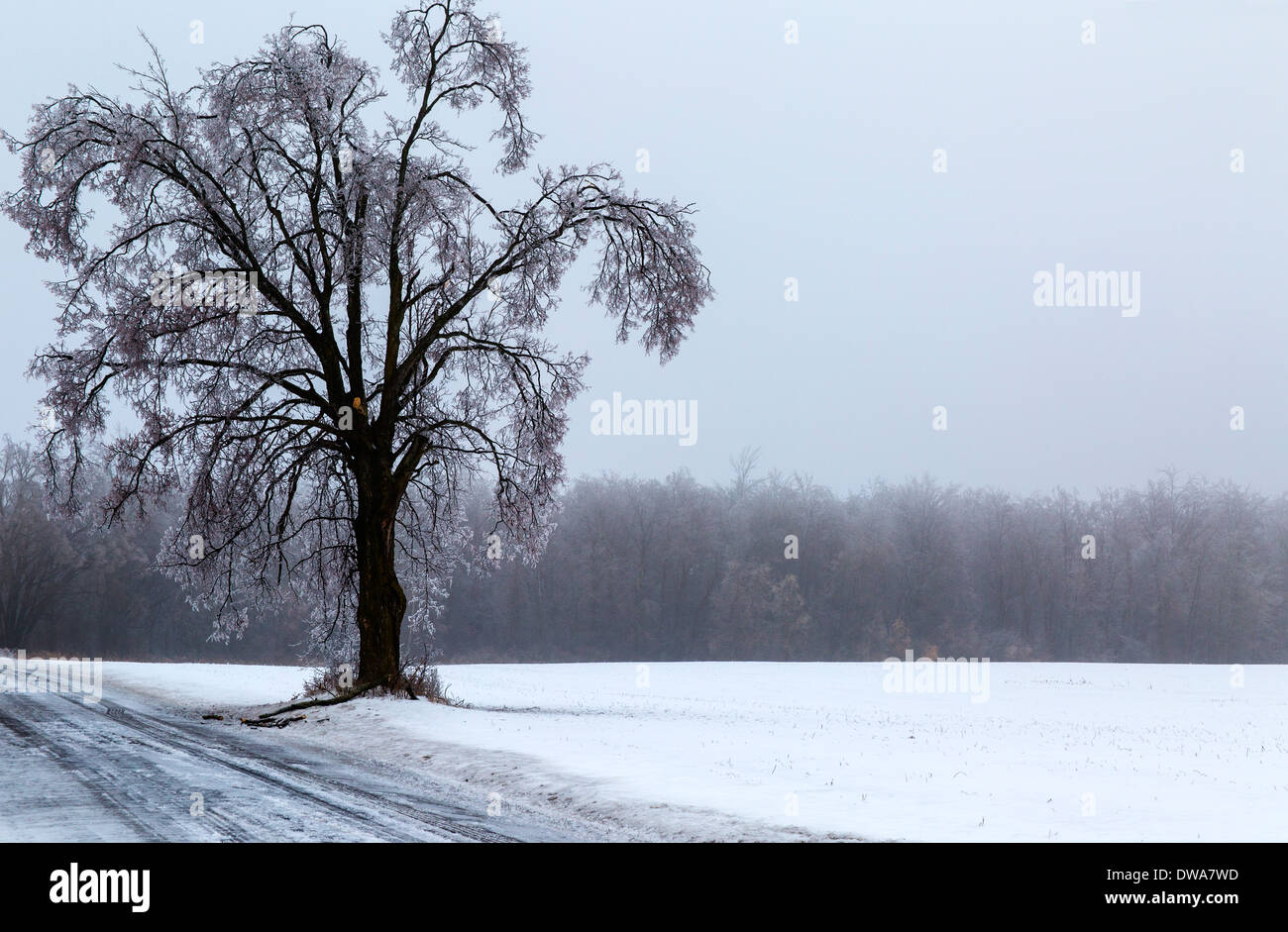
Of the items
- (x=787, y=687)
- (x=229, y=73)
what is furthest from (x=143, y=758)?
(x=787, y=687)

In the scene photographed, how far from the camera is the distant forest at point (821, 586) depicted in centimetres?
8225

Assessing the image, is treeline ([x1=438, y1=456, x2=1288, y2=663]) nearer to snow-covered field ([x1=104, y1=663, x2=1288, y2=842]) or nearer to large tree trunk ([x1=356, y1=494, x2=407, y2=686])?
snow-covered field ([x1=104, y1=663, x2=1288, y2=842])

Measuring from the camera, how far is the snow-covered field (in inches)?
351

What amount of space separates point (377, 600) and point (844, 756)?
946 cm

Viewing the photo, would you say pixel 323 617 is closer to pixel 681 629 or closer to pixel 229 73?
pixel 229 73

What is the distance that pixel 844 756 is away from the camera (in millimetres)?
13227

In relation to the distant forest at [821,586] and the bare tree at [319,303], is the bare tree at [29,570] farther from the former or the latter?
the bare tree at [319,303]

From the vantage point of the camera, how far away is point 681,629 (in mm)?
92688

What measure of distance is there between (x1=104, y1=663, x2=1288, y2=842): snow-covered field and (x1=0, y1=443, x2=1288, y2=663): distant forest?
187 ft

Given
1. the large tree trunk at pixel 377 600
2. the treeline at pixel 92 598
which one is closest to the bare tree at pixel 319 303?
the large tree trunk at pixel 377 600

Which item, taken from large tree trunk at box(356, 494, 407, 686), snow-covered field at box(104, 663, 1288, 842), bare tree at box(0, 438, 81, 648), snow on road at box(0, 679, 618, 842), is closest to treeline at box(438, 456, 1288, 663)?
bare tree at box(0, 438, 81, 648)

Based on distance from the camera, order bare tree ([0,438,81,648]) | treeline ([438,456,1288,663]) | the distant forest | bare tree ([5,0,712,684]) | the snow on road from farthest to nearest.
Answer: treeline ([438,456,1288,663])
the distant forest
bare tree ([0,438,81,648])
bare tree ([5,0,712,684])
the snow on road

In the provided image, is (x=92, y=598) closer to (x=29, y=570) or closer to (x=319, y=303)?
(x=29, y=570)

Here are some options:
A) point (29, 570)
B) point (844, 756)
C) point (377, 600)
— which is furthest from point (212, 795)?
point (29, 570)
